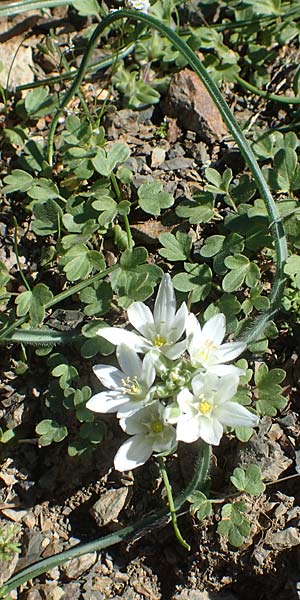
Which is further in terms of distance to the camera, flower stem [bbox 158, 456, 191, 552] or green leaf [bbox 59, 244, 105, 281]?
green leaf [bbox 59, 244, 105, 281]

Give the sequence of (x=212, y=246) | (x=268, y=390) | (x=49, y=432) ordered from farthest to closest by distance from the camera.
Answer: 1. (x=212, y=246)
2. (x=49, y=432)
3. (x=268, y=390)

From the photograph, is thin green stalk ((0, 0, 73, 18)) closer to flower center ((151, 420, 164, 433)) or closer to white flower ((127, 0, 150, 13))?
white flower ((127, 0, 150, 13))

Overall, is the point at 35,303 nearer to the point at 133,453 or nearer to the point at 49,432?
the point at 49,432

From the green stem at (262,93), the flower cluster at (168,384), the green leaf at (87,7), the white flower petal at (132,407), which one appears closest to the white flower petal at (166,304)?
the flower cluster at (168,384)

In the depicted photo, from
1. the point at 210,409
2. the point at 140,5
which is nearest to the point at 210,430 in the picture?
the point at 210,409

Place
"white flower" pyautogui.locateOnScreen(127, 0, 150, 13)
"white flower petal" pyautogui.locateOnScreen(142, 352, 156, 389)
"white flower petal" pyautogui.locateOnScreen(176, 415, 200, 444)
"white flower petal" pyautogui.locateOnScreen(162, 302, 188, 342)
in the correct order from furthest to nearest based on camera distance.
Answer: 1. "white flower" pyautogui.locateOnScreen(127, 0, 150, 13)
2. "white flower petal" pyautogui.locateOnScreen(162, 302, 188, 342)
3. "white flower petal" pyautogui.locateOnScreen(142, 352, 156, 389)
4. "white flower petal" pyautogui.locateOnScreen(176, 415, 200, 444)

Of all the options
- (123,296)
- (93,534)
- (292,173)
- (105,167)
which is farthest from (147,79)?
(93,534)

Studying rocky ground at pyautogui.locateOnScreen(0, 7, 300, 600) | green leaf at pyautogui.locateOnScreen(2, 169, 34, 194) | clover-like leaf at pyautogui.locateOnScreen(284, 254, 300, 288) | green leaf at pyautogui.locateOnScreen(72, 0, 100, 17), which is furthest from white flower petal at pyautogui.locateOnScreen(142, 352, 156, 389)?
green leaf at pyautogui.locateOnScreen(72, 0, 100, 17)
